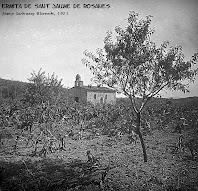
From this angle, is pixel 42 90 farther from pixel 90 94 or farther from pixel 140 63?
pixel 90 94

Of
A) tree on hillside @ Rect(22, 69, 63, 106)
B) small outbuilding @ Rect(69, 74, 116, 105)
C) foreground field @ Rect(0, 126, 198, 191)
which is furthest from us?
small outbuilding @ Rect(69, 74, 116, 105)

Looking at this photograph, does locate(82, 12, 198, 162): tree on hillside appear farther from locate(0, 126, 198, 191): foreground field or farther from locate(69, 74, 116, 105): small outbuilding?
locate(69, 74, 116, 105): small outbuilding

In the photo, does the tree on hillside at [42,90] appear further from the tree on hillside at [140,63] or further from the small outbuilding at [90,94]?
the small outbuilding at [90,94]

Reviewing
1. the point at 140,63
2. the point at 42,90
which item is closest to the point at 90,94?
the point at 42,90

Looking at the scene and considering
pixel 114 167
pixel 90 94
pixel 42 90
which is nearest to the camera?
pixel 114 167

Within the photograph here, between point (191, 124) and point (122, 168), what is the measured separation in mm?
6991

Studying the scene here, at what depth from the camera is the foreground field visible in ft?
14.0

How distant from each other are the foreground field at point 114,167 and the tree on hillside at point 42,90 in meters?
7.15

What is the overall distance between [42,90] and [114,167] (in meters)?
10.6

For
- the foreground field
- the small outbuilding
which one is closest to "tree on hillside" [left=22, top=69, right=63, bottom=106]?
the foreground field

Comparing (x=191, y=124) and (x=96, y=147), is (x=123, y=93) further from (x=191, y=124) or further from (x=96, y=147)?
(x=191, y=124)

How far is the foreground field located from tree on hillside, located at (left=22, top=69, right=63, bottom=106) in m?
7.15

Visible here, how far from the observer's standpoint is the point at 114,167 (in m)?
5.17

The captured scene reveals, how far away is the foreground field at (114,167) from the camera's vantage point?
426 cm
